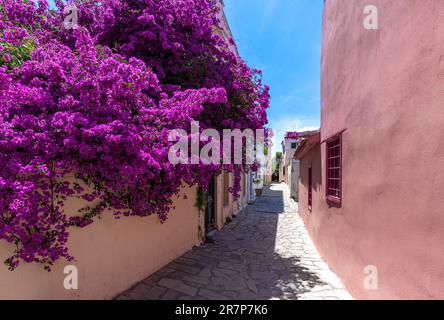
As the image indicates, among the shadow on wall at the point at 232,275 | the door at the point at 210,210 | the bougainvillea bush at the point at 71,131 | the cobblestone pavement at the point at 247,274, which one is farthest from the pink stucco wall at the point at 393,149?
the door at the point at 210,210

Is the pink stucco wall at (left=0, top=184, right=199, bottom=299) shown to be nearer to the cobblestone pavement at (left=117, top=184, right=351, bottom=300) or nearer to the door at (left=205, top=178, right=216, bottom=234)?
the cobblestone pavement at (left=117, top=184, right=351, bottom=300)

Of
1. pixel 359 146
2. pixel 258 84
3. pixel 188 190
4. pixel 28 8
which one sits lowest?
pixel 188 190

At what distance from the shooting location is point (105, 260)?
3908 millimetres

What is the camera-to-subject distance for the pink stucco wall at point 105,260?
9.49 feet

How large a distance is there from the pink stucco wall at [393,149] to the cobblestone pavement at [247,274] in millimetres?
716

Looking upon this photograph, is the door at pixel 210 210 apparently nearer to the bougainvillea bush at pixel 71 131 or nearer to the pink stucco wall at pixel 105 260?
the pink stucco wall at pixel 105 260

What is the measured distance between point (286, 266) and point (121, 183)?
4.29 m

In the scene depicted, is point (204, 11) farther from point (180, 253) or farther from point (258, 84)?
point (180, 253)

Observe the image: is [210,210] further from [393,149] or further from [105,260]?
[393,149]

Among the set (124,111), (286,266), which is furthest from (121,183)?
(286,266)

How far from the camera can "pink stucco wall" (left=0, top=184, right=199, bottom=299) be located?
2893 mm

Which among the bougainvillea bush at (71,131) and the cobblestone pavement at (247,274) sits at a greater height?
the bougainvillea bush at (71,131)

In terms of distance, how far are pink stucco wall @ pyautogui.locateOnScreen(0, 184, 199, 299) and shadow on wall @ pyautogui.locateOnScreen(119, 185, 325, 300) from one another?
31cm

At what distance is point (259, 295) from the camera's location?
14.0 feet
